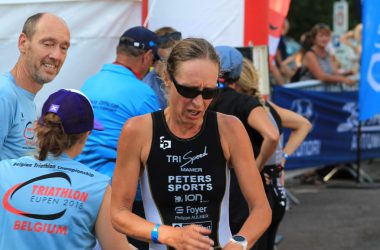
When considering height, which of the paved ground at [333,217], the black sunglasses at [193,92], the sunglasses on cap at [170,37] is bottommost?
the paved ground at [333,217]

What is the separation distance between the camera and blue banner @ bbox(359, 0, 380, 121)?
830 centimetres

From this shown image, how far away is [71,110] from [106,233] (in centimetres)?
52

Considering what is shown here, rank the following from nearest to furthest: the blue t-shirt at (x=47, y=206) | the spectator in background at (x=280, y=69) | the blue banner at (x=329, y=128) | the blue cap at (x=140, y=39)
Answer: the blue t-shirt at (x=47, y=206) → the blue cap at (x=140, y=39) → the blue banner at (x=329, y=128) → the spectator in background at (x=280, y=69)

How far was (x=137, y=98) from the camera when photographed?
5.03 m

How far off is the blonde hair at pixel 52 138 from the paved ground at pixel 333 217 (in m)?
4.92

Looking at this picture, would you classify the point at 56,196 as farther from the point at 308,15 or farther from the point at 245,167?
the point at 308,15

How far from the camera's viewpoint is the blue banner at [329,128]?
37.2 ft

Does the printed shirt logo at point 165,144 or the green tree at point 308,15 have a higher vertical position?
the printed shirt logo at point 165,144

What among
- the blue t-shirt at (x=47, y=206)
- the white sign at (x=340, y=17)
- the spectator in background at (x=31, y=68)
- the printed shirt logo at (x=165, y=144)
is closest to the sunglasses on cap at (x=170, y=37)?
the spectator in background at (x=31, y=68)

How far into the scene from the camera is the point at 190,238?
3.08m

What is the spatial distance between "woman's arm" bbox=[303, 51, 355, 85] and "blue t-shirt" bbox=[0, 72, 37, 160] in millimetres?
8058

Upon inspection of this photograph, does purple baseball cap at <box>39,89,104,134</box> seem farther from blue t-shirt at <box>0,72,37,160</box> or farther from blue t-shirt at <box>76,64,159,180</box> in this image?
blue t-shirt at <box>76,64,159,180</box>

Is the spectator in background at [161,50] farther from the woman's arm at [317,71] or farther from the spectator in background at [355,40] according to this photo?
the spectator in background at [355,40]

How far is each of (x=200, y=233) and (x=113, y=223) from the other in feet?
1.34
